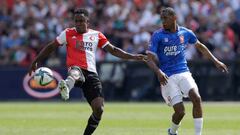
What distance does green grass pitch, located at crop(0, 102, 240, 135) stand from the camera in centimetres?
1624

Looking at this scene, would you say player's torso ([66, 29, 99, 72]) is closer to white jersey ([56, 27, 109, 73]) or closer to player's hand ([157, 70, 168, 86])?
white jersey ([56, 27, 109, 73])

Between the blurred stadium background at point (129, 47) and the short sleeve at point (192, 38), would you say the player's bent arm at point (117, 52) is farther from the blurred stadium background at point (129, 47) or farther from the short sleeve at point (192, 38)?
the blurred stadium background at point (129, 47)

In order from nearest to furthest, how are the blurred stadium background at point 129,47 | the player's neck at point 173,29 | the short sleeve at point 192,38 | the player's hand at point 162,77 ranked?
the player's hand at point 162,77 < the player's neck at point 173,29 < the short sleeve at point 192,38 < the blurred stadium background at point 129,47

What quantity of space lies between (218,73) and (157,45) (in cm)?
1376

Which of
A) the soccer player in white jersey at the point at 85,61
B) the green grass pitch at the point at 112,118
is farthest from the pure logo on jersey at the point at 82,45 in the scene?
the green grass pitch at the point at 112,118

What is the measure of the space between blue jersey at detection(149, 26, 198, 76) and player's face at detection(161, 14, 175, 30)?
4.2 inches

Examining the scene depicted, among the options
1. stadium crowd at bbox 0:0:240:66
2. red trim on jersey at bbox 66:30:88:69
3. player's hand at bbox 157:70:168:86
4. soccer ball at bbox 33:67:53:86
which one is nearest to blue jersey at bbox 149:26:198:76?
player's hand at bbox 157:70:168:86

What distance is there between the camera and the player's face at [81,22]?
1330 centimetres

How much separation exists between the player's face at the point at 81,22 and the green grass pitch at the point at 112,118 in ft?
9.74

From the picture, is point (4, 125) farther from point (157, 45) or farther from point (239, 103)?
point (239, 103)

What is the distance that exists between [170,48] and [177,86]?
69 centimetres

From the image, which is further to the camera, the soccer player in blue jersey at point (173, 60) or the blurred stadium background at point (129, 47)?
the blurred stadium background at point (129, 47)

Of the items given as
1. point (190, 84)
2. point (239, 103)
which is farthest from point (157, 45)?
point (239, 103)

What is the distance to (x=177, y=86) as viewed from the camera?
13.8 m
